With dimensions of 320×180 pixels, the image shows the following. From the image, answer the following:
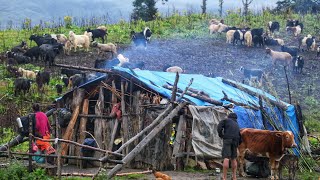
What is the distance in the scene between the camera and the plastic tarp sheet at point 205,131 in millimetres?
15271

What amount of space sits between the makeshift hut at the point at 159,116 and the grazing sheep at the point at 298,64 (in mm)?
14631

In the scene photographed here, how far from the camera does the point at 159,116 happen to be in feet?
46.2

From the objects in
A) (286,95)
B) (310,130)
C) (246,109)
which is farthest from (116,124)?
(286,95)

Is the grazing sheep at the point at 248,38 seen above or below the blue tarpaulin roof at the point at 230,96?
above

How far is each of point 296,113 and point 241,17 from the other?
99.4 ft

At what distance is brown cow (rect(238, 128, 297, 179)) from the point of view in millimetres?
13500

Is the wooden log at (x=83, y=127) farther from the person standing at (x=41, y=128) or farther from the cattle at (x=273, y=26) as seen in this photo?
the cattle at (x=273, y=26)

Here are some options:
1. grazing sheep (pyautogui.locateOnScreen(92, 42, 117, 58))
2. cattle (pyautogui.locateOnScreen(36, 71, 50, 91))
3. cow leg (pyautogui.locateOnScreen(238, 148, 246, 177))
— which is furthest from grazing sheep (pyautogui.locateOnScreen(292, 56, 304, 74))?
cow leg (pyautogui.locateOnScreen(238, 148, 246, 177))

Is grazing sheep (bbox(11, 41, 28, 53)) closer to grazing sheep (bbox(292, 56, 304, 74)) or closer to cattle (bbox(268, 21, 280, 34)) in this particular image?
grazing sheep (bbox(292, 56, 304, 74))

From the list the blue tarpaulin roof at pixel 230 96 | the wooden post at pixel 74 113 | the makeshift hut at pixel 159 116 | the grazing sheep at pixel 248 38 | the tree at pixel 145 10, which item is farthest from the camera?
the tree at pixel 145 10

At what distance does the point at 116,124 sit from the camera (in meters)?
16.0

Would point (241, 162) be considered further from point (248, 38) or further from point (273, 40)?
point (273, 40)

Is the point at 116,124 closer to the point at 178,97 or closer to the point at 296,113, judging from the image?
the point at 178,97

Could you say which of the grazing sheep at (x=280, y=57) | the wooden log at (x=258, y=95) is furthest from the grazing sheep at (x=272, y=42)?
the wooden log at (x=258, y=95)
